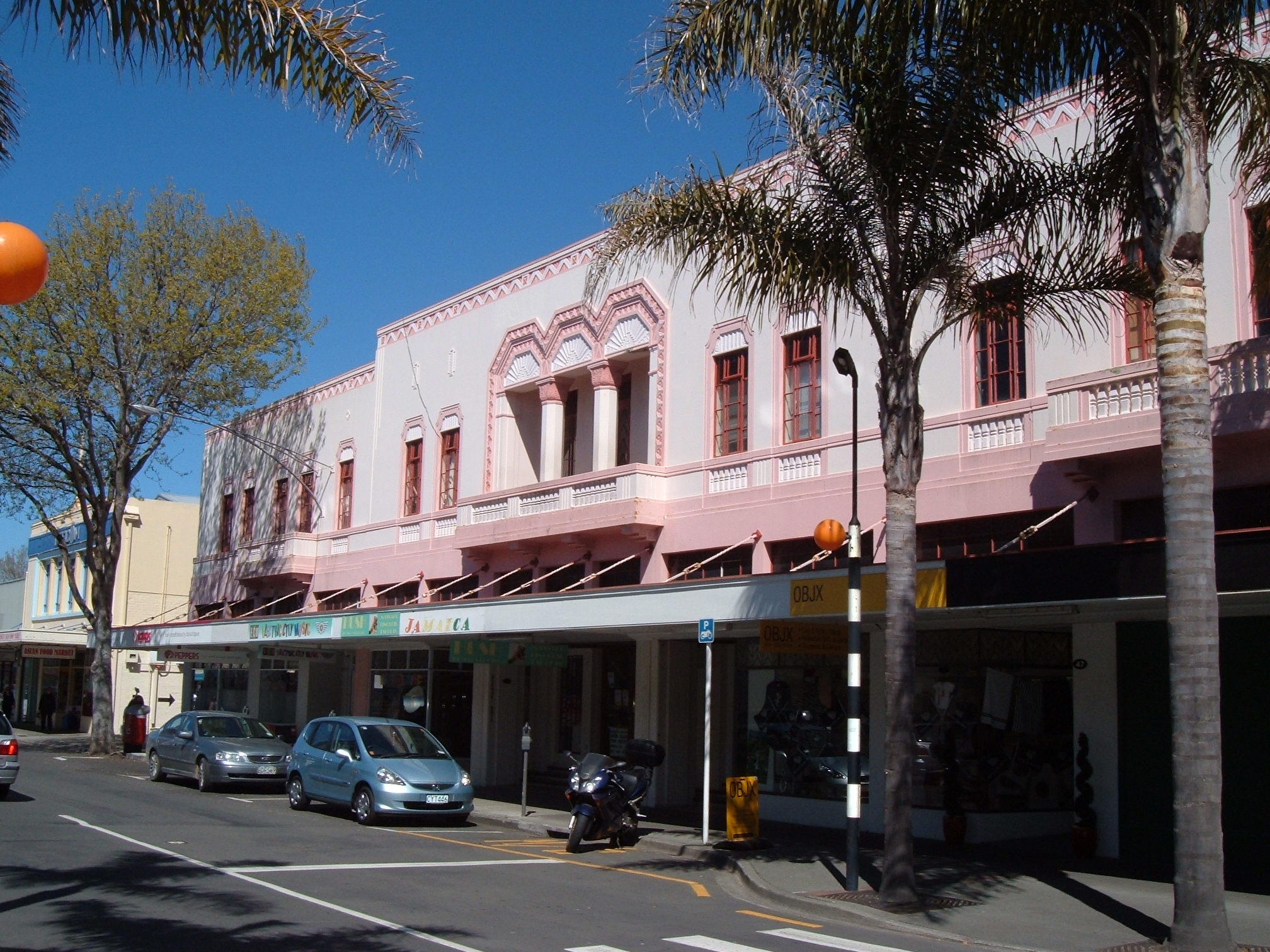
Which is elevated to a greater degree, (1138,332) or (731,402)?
(731,402)

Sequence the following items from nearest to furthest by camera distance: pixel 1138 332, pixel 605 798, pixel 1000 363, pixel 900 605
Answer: pixel 900 605
pixel 1138 332
pixel 605 798
pixel 1000 363

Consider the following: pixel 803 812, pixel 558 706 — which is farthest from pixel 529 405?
pixel 803 812

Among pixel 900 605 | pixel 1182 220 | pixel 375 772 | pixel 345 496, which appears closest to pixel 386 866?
pixel 375 772

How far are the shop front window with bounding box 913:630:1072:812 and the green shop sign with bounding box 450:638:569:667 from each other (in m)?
6.47

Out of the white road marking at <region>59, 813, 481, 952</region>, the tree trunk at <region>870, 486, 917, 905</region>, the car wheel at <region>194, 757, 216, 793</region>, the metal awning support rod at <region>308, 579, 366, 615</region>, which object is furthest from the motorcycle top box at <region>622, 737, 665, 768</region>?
the metal awning support rod at <region>308, 579, 366, 615</region>

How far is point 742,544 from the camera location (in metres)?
19.7

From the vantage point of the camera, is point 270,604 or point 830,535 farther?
point 270,604

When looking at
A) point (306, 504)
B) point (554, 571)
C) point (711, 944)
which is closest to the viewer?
point (711, 944)

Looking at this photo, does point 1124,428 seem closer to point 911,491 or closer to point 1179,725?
point 911,491

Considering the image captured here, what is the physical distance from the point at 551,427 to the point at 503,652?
516 cm

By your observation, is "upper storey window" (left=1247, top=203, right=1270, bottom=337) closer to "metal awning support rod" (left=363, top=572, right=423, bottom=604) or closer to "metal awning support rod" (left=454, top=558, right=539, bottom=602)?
"metal awning support rod" (left=454, top=558, right=539, bottom=602)

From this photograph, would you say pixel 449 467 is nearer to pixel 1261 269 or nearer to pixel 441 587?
pixel 441 587

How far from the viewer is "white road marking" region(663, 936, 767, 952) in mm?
9492

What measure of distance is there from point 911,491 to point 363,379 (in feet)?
72.1
